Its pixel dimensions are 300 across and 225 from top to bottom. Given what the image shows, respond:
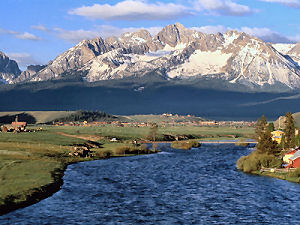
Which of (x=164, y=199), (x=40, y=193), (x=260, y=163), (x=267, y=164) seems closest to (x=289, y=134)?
(x=260, y=163)

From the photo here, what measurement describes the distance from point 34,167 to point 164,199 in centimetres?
3521

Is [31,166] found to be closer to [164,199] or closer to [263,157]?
[164,199]

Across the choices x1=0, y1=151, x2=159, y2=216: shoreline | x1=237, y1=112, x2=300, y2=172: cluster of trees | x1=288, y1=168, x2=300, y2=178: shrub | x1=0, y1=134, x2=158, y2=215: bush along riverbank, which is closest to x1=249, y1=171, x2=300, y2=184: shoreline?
x1=288, y1=168, x2=300, y2=178: shrub

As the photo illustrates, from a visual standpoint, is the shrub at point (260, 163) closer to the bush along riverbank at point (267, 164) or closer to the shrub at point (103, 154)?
the bush along riverbank at point (267, 164)

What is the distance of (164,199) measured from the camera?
251ft

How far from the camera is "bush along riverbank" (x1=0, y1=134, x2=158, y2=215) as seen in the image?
71438 millimetres

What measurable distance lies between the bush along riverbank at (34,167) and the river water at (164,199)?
199cm

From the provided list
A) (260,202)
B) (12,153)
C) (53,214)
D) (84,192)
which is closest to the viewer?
(53,214)

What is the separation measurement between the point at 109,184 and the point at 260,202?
27.6 meters

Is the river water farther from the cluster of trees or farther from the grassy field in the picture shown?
the cluster of trees

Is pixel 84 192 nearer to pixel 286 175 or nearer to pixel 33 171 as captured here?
pixel 33 171

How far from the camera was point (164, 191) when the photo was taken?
83.8 meters

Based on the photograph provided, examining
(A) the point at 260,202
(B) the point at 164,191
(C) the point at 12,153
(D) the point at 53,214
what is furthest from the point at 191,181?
(C) the point at 12,153

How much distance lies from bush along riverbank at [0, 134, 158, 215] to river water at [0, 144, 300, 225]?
199 cm
